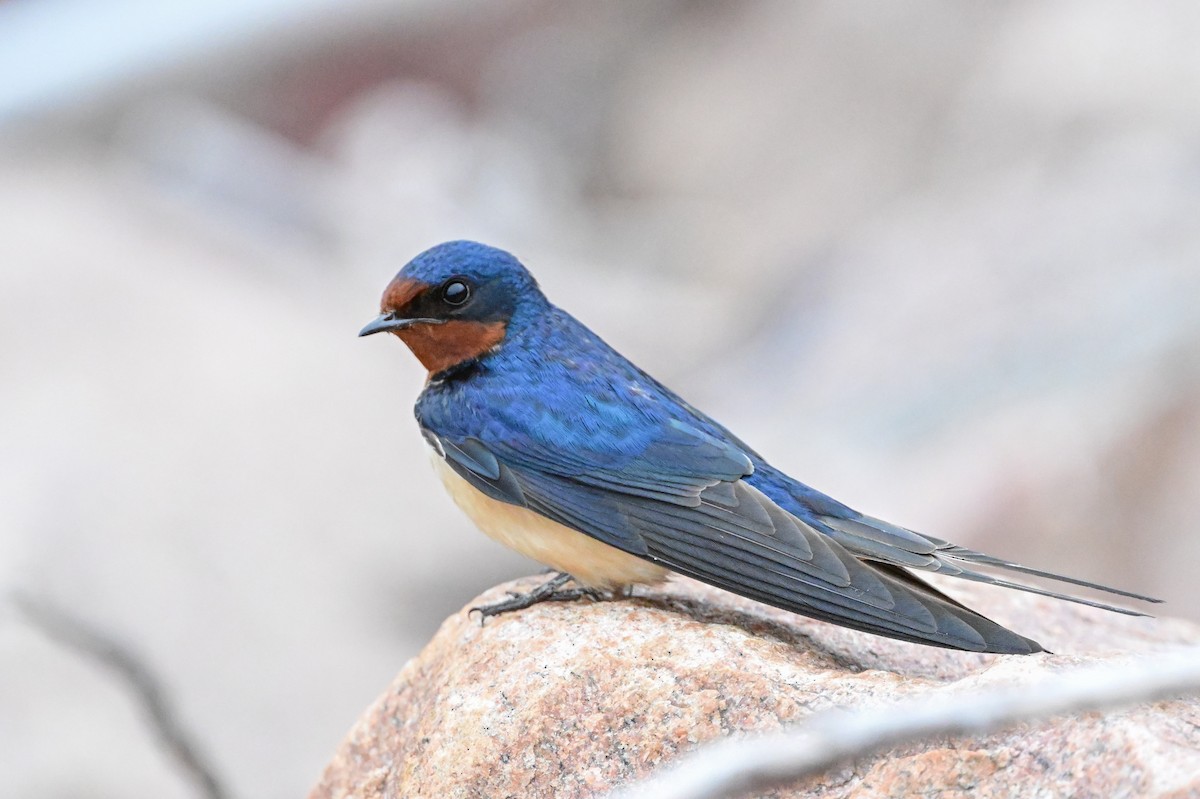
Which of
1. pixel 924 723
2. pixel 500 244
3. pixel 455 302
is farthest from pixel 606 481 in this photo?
pixel 500 244

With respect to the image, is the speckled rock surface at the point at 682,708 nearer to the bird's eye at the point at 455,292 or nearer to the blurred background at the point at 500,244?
the bird's eye at the point at 455,292

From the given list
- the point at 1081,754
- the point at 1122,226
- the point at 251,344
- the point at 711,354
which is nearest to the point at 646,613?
the point at 1081,754

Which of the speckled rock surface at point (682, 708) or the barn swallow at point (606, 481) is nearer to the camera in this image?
the speckled rock surface at point (682, 708)

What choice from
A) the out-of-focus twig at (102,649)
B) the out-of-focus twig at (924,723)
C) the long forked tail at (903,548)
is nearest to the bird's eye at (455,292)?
the long forked tail at (903,548)

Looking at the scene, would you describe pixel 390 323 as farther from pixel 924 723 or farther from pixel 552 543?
pixel 924 723

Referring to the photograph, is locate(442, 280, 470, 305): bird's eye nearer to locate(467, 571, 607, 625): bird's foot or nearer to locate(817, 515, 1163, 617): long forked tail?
locate(467, 571, 607, 625): bird's foot

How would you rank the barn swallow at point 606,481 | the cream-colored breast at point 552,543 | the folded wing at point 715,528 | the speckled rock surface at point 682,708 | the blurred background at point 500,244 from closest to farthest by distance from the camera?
the speckled rock surface at point 682,708 → the folded wing at point 715,528 → the barn swallow at point 606,481 → the cream-colored breast at point 552,543 → the blurred background at point 500,244

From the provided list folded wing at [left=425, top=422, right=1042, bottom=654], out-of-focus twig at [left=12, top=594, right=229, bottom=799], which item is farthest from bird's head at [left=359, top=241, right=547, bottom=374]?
out-of-focus twig at [left=12, top=594, right=229, bottom=799]
